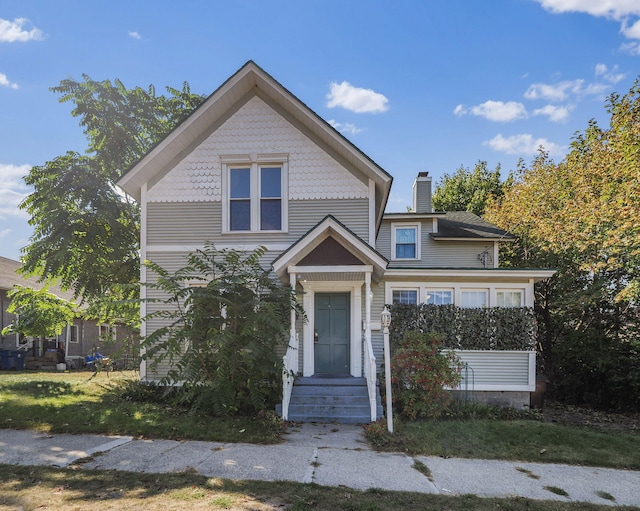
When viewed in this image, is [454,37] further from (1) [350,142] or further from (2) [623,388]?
(2) [623,388]

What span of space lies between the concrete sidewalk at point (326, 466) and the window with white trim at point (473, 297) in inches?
187

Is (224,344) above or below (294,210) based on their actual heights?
below

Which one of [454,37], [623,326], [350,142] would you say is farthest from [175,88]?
[623,326]

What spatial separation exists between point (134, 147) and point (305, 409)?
1179 cm

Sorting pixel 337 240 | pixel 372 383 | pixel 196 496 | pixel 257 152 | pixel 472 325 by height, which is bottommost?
pixel 196 496

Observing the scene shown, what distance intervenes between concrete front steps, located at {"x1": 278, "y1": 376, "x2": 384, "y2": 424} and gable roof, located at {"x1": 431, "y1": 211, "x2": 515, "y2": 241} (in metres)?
9.54

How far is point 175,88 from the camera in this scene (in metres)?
15.9

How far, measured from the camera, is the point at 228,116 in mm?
11258

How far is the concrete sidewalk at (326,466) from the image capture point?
531cm

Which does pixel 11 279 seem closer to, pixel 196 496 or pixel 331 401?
pixel 331 401

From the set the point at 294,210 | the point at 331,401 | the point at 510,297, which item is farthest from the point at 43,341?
the point at 510,297

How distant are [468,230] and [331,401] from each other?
38.7ft

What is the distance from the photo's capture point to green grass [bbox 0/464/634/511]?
14.4 feet

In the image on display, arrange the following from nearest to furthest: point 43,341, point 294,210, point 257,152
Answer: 1. point 294,210
2. point 257,152
3. point 43,341
